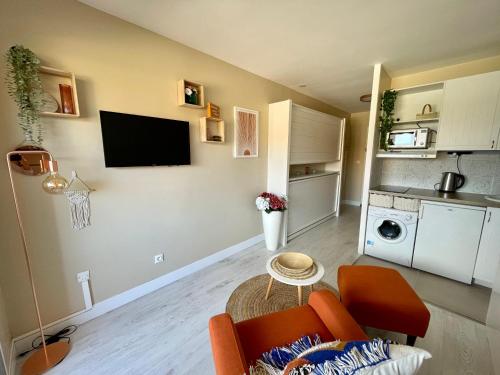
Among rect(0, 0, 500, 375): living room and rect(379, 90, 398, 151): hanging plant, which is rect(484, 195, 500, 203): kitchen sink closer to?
rect(0, 0, 500, 375): living room

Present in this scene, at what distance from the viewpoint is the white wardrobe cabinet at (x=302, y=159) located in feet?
10.2

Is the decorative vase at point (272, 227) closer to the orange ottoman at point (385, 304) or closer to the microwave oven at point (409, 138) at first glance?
the orange ottoman at point (385, 304)

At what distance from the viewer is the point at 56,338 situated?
5.35 ft

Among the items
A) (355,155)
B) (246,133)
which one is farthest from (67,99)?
(355,155)

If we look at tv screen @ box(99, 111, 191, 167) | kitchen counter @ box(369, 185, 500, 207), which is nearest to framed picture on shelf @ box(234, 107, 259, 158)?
tv screen @ box(99, 111, 191, 167)

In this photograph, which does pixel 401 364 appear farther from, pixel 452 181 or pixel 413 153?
pixel 452 181

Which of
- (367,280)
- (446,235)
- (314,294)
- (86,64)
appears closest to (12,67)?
(86,64)

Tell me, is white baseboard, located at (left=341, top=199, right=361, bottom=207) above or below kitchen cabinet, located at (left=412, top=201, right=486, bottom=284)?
below

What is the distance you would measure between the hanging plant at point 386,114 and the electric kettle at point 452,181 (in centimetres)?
79

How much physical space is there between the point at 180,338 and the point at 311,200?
295 centimetres

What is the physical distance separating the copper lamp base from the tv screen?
140 cm

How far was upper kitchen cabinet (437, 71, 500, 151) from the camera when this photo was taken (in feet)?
7.17

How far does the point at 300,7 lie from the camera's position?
63.6 inches

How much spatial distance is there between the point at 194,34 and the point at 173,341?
2.69 metres
